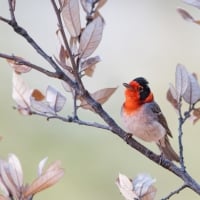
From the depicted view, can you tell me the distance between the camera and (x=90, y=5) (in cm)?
88

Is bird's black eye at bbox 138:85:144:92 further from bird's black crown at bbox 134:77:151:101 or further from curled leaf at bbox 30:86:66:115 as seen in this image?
curled leaf at bbox 30:86:66:115

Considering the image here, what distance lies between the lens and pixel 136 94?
1577mm

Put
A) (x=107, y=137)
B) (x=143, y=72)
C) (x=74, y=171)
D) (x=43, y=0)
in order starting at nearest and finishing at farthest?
1. (x=74, y=171)
2. (x=107, y=137)
3. (x=143, y=72)
4. (x=43, y=0)

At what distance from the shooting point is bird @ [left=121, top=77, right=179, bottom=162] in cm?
137

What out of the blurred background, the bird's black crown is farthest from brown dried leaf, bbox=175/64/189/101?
the blurred background

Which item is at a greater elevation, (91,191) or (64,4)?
(91,191)

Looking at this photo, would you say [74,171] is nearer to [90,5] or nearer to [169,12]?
[169,12]

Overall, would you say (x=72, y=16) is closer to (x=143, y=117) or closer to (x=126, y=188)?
(x=126, y=188)

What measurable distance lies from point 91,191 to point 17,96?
9.35 ft

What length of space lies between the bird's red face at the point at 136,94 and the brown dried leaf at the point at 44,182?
70 centimetres

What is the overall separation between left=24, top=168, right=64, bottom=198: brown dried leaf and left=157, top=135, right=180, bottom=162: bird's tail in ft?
1.42

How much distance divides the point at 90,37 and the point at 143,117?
0.77 meters

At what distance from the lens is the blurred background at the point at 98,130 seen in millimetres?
3723

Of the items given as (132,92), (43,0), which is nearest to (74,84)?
A: (132,92)
